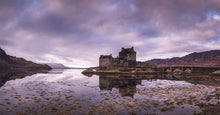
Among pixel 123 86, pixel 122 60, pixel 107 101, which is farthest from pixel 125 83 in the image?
pixel 122 60

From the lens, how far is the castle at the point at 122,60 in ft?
Answer: 344

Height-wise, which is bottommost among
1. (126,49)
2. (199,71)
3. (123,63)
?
(199,71)

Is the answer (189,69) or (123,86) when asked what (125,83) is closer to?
(123,86)

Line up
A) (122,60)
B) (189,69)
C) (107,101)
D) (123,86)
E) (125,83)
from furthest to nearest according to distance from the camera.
Answer: (122,60) → (189,69) → (125,83) → (123,86) → (107,101)

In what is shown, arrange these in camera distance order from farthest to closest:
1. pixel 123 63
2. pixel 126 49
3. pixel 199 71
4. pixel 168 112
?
pixel 126 49 < pixel 123 63 < pixel 199 71 < pixel 168 112

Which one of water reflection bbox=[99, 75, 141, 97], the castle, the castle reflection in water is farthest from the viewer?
the castle

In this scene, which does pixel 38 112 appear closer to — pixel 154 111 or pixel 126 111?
pixel 126 111

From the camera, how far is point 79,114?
35.6 ft

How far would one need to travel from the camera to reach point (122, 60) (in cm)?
11106

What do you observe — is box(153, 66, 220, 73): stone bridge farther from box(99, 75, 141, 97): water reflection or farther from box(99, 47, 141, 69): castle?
box(99, 75, 141, 97): water reflection

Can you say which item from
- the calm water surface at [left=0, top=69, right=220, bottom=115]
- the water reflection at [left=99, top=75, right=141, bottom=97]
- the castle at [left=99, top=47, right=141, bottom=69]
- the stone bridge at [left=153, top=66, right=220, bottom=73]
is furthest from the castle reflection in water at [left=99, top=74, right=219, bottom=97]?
the castle at [left=99, top=47, right=141, bottom=69]

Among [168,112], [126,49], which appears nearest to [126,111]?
[168,112]

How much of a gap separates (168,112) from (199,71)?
103 meters

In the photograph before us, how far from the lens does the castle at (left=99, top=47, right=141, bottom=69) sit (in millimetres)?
104925
